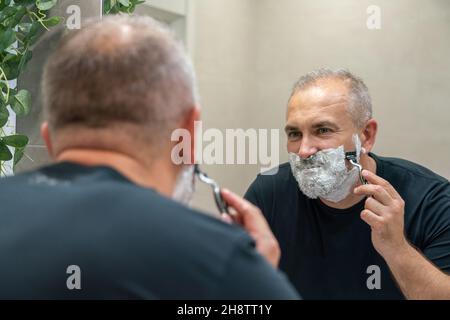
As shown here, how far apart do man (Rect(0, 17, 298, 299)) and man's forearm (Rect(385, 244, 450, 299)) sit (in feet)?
1.77

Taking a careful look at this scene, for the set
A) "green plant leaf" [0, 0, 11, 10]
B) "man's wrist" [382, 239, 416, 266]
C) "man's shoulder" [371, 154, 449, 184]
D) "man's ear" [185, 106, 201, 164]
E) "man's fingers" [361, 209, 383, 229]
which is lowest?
"man's wrist" [382, 239, 416, 266]

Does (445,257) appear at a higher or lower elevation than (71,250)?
lower

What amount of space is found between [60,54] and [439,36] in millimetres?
1489

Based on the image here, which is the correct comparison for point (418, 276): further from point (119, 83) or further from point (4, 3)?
point (4, 3)

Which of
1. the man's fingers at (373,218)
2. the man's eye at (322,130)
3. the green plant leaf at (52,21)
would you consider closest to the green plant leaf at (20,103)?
the green plant leaf at (52,21)

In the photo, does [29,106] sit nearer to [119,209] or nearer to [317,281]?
[317,281]

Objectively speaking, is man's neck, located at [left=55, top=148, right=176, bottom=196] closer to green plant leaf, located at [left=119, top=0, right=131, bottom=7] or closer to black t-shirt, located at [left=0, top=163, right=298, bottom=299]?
black t-shirt, located at [left=0, top=163, right=298, bottom=299]

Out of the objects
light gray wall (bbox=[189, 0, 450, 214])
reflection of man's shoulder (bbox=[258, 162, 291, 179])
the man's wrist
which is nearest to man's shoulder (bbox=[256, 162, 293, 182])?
reflection of man's shoulder (bbox=[258, 162, 291, 179])

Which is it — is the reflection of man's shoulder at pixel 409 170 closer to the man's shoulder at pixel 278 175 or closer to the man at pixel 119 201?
the man's shoulder at pixel 278 175

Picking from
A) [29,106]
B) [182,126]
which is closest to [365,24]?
[29,106]

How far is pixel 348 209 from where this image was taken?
1252 mm

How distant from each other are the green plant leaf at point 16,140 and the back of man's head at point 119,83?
70cm

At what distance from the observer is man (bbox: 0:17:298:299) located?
461mm
